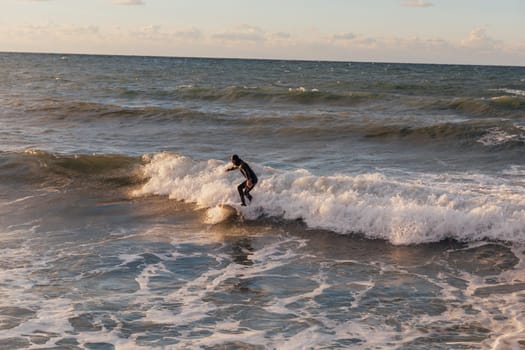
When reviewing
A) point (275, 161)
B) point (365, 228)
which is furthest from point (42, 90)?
point (365, 228)

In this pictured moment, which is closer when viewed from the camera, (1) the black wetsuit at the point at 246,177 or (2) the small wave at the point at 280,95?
(1) the black wetsuit at the point at 246,177

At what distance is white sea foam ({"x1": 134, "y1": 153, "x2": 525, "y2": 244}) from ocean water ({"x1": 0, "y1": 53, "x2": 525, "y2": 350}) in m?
0.05

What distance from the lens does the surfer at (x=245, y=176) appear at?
15938mm

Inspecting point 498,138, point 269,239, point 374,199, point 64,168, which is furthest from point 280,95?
point 269,239

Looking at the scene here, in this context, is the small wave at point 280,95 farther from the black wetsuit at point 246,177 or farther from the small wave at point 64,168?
the black wetsuit at point 246,177

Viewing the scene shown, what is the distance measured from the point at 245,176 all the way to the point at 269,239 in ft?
6.57

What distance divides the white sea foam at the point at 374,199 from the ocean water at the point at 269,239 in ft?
0.17

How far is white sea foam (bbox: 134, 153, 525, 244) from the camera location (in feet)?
48.3

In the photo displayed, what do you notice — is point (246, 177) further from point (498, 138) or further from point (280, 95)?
point (280, 95)

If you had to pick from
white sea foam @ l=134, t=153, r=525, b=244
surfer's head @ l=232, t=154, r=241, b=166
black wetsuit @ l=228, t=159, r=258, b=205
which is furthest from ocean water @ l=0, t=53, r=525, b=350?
surfer's head @ l=232, t=154, r=241, b=166

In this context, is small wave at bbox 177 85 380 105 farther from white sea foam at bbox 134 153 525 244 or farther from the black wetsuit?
the black wetsuit

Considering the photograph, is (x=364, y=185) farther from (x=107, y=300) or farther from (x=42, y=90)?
(x=42, y=90)

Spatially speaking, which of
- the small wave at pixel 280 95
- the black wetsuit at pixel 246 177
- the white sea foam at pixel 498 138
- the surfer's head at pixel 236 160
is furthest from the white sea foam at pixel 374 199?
the small wave at pixel 280 95

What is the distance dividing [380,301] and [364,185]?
679 cm
